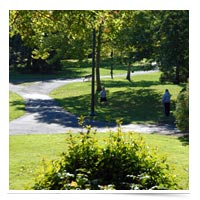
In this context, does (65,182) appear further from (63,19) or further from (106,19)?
(106,19)

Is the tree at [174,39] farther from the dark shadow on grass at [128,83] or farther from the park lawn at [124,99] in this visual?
the dark shadow on grass at [128,83]

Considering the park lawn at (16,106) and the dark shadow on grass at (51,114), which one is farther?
the park lawn at (16,106)

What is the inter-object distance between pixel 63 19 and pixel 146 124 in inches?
455

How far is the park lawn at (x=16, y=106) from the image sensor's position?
2579 cm

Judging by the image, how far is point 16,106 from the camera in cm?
2958

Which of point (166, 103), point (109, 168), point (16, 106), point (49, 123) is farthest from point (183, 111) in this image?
point (16, 106)

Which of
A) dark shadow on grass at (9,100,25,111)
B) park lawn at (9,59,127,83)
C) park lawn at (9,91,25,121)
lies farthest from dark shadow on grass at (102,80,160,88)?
dark shadow on grass at (9,100,25,111)

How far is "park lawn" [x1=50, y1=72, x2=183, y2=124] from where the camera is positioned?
85.1ft

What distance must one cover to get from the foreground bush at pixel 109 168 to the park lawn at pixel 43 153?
5.49 ft

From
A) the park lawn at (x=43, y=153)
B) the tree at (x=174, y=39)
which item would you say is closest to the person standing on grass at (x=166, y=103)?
the park lawn at (x=43, y=153)

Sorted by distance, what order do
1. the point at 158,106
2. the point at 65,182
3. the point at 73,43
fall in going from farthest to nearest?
the point at 73,43 → the point at 158,106 → the point at 65,182

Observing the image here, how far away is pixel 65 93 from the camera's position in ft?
122
